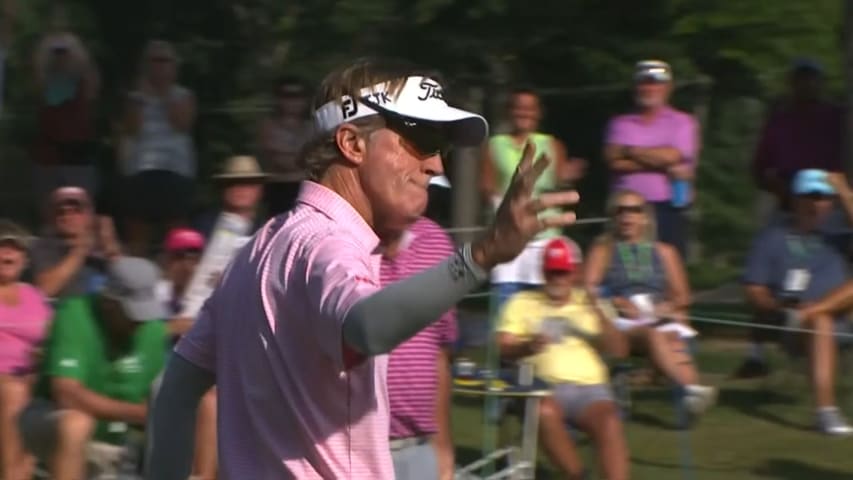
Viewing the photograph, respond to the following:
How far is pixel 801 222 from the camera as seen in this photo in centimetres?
907

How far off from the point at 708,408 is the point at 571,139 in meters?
2.57

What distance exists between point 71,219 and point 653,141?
9.59ft

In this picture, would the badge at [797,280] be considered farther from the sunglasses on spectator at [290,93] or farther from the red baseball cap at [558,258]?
the sunglasses on spectator at [290,93]

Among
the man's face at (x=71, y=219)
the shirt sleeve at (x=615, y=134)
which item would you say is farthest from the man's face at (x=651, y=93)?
the man's face at (x=71, y=219)

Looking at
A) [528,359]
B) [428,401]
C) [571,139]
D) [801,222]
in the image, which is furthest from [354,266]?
[571,139]

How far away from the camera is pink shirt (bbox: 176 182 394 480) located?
9.64 ft

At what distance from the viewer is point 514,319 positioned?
808cm

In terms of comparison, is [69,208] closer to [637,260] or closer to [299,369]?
[637,260]

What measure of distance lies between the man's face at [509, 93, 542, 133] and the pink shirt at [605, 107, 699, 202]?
53 cm

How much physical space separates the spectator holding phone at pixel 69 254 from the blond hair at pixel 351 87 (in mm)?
5014

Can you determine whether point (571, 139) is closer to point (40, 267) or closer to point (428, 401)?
point (40, 267)

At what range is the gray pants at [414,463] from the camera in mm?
5656

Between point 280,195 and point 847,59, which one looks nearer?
point 280,195

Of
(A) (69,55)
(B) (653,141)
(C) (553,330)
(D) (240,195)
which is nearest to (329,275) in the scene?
(C) (553,330)
